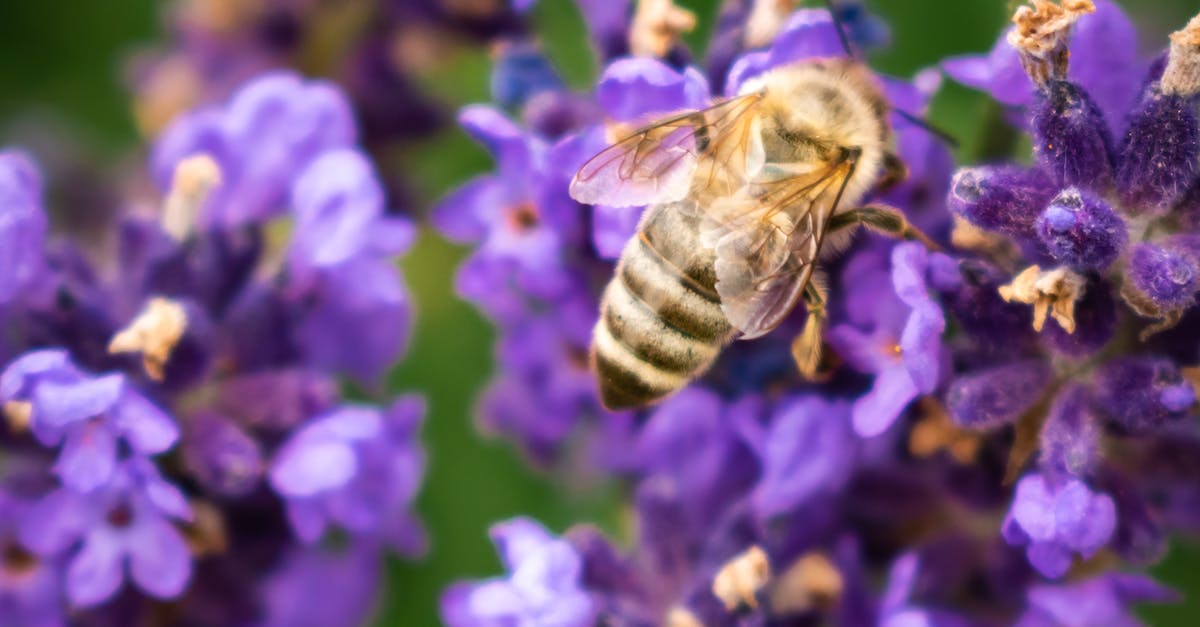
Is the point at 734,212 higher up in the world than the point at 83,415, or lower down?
lower down

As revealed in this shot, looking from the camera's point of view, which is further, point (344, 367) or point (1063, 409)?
point (344, 367)

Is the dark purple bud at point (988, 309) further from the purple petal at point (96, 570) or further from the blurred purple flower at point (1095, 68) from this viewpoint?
the purple petal at point (96, 570)

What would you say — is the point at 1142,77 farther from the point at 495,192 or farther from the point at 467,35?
the point at 467,35

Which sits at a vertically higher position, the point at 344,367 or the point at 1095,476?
the point at 344,367

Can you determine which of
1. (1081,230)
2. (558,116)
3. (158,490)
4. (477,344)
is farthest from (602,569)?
(477,344)

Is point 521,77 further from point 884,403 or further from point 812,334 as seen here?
point 884,403

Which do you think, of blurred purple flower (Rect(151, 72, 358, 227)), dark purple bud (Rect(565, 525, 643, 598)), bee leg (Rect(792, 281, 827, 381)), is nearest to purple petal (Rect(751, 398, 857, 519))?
bee leg (Rect(792, 281, 827, 381))

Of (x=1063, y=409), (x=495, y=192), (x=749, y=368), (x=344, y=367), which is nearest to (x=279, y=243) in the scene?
(x=344, y=367)
